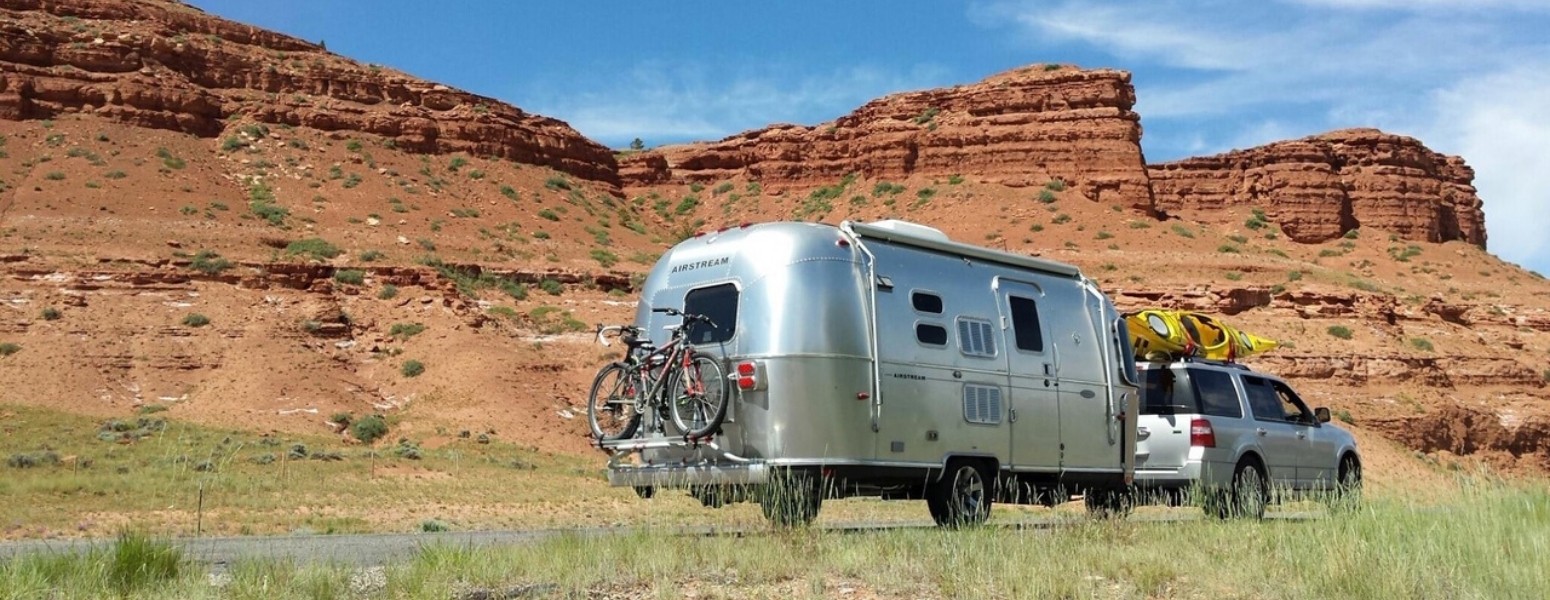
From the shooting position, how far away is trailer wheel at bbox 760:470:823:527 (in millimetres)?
10938

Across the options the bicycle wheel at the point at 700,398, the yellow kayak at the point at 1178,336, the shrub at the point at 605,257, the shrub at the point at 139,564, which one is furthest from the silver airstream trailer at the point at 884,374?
the shrub at the point at 605,257

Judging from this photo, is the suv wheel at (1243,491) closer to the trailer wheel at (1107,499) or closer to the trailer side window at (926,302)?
the trailer wheel at (1107,499)

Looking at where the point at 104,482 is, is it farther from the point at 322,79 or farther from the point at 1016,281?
the point at 322,79

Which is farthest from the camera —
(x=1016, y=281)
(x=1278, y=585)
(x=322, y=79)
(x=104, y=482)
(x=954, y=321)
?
(x=322, y=79)

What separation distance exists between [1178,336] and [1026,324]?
359 cm

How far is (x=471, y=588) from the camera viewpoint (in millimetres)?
8086

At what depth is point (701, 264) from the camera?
41.1 feet

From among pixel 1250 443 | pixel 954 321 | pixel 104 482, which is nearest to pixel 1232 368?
pixel 1250 443

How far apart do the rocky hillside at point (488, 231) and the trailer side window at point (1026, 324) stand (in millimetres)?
21531

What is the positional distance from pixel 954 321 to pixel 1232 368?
5.01 metres

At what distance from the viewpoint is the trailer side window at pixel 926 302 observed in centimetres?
1238

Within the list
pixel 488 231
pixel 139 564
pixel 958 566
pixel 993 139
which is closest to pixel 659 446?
pixel 958 566

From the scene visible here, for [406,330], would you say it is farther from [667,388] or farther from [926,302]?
[926,302]

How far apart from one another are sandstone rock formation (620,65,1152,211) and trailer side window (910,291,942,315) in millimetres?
56432
